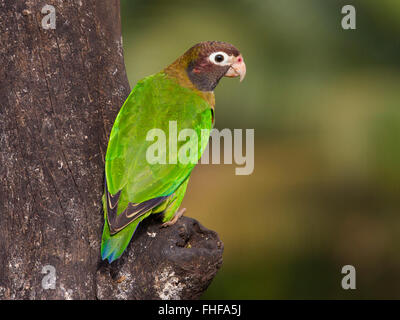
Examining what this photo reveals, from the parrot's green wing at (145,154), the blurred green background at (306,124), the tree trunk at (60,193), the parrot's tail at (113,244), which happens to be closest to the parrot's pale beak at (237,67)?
the parrot's green wing at (145,154)

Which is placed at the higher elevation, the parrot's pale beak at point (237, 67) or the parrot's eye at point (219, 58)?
the parrot's eye at point (219, 58)

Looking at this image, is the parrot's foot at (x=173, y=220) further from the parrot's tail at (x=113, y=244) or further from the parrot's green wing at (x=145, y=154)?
the parrot's tail at (x=113, y=244)

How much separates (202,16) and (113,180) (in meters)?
3.51

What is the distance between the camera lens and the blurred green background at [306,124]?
5.95 meters

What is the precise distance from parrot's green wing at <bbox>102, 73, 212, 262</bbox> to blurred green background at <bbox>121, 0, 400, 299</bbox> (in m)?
2.31

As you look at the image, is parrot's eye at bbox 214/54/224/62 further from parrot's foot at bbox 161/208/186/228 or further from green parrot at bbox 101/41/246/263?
parrot's foot at bbox 161/208/186/228

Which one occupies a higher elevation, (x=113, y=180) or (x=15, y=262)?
(x=113, y=180)

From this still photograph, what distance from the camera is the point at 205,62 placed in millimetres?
4188

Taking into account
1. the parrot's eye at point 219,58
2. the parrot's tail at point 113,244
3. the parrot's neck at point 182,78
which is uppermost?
the parrot's eye at point 219,58

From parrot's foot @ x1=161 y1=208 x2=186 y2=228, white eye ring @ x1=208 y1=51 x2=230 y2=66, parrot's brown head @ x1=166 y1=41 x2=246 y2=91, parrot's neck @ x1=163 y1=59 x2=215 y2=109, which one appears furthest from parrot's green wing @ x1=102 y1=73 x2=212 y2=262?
white eye ring @ x1=208 y1=51 x2=230 y2=66

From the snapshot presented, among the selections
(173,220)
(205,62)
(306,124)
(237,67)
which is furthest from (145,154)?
(306,124)
